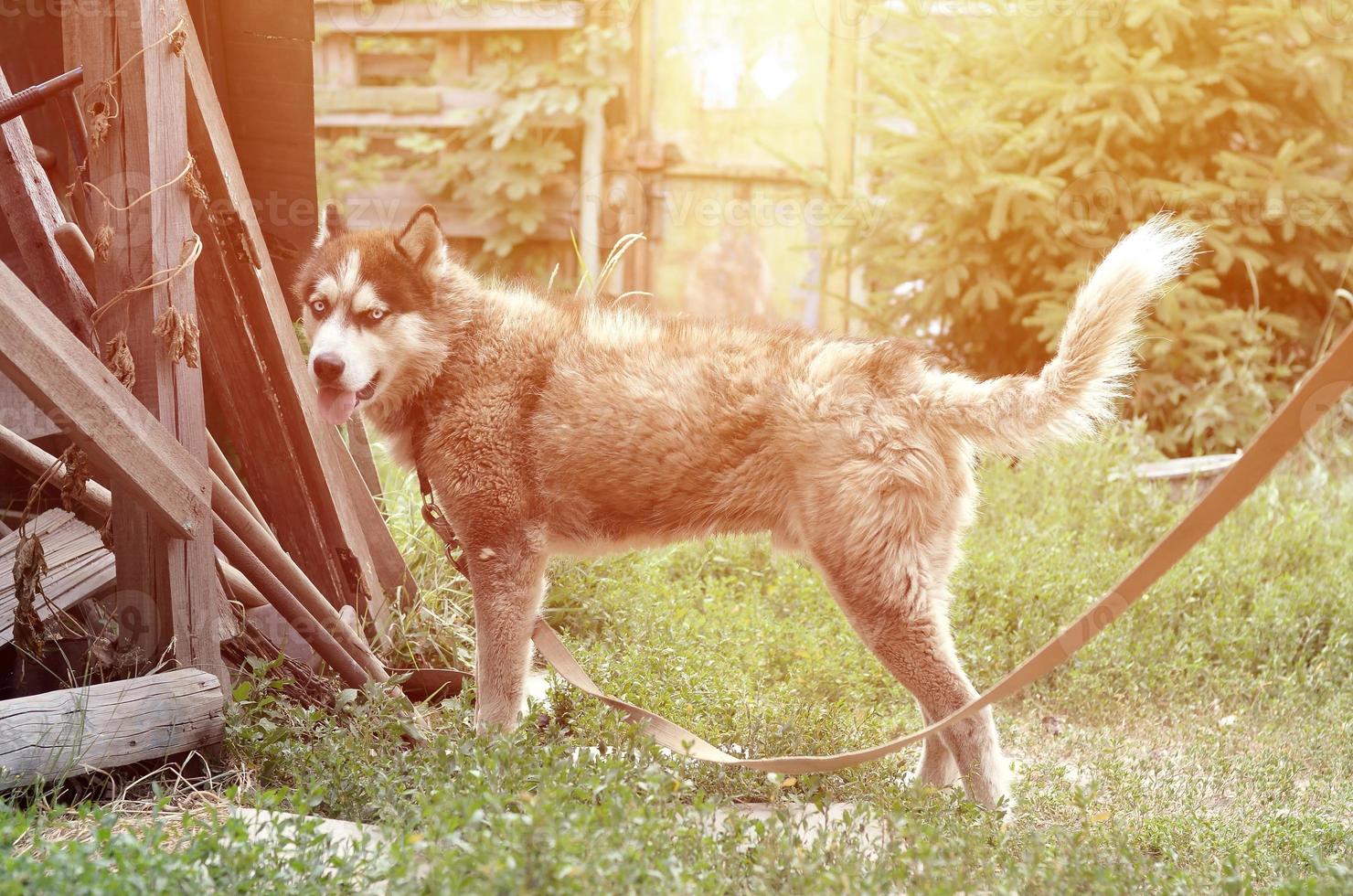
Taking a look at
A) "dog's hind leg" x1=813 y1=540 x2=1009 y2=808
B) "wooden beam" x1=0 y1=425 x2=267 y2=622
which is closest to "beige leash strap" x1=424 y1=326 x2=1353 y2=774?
"dog's hind leg" x1=813 y1=540 x2=1009 y2=808

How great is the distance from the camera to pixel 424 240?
12.5ft

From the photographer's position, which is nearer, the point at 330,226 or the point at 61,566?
the point at 61,566

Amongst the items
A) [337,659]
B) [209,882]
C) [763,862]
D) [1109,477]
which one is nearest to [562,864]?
[763,862]

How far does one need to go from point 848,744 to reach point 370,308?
2108mm

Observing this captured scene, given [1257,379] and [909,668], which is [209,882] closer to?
[909,668]

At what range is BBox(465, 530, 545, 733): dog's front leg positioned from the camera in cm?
364

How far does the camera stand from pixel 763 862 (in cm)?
259

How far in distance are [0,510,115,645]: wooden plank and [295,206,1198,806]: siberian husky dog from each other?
0.89m
